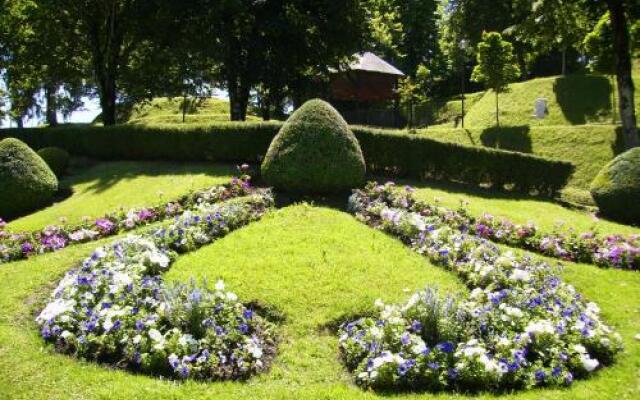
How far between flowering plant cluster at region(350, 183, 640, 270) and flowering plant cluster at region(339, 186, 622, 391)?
2.69 m

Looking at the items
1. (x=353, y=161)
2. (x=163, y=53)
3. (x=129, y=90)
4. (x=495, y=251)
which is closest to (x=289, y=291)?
(x=495, y=251)

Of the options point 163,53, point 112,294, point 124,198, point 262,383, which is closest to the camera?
point 262,383

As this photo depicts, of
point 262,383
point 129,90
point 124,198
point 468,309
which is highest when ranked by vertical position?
point 129,90

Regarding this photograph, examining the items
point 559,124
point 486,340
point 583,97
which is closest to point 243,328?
point 486,340

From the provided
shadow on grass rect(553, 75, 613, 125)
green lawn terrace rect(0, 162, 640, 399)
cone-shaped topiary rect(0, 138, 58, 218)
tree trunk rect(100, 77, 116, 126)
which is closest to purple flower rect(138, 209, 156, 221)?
green lawn terrace rect(0, 162, 640, 399)

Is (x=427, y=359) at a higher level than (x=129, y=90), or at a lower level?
lower

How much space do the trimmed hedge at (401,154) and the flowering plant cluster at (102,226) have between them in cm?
290

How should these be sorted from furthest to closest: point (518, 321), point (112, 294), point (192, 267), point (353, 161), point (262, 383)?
point (353, 161), point (192, 267), point (112, 294), point (518, 321), point (262, 383)

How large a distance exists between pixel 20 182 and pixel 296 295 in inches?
431

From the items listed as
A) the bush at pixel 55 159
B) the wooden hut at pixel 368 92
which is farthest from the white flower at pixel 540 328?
the wooden hut at pixel 368 92

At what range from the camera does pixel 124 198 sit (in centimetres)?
1500

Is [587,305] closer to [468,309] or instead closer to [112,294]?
[468,309]

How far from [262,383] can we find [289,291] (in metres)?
2.15

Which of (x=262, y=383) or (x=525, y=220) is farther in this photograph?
(x=525, y=220)
